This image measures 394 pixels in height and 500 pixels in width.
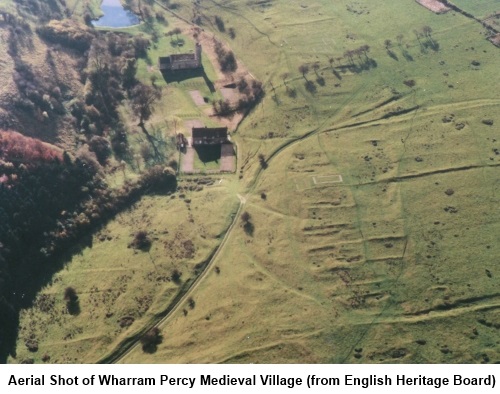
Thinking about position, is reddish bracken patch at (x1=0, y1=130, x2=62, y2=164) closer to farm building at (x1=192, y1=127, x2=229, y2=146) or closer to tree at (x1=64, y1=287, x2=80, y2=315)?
farm building at (x1=192, y1=127, x2=229, y2=146)

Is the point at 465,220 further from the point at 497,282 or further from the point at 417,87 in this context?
the point at 417,87

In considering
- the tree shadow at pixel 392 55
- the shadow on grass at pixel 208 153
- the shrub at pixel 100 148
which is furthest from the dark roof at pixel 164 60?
the tree shadow at pixel 392 55

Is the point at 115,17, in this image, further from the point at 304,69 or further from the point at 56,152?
the point at 56,152

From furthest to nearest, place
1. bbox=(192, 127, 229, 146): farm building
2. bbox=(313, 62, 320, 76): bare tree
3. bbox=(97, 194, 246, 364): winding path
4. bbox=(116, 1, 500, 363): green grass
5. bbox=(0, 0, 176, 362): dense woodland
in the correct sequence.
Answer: bbox=(313, 62, 320, 76): bare tree
bbox=(192, 127, 229, 146): farm building
bbox=(0, 0, 176, 362): dense woodland
bbox=(116, 1, 500, 363): green grass
bbox=(97, 194, 246, 364): winding path

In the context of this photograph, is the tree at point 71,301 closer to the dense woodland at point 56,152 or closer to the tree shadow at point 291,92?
the dense woodland at point 56,152

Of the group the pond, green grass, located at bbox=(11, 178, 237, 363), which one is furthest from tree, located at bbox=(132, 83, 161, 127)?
the pond

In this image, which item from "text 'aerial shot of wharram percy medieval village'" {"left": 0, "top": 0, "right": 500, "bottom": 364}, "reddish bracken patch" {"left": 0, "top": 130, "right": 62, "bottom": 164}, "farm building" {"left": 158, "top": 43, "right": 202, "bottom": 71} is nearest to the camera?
Result: "text 'aerial shot of wharram percy medieval village'" {"left": 0, "top": 0, "right": 500, "bottom": 364}

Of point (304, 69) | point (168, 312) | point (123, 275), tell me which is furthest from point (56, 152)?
point (304, 69)

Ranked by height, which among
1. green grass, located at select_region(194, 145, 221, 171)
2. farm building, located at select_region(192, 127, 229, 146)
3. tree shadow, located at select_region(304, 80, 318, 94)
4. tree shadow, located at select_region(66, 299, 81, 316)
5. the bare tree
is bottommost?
tree shadow, located at select_region(66, 299, 81, 316)
